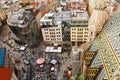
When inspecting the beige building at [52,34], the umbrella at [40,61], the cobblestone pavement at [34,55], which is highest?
the beige building at [52,34]

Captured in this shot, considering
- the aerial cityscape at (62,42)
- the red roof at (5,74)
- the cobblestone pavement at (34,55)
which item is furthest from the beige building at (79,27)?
the red roof at (5,74)

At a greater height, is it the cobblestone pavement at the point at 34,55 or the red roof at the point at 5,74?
the red roof at the point at 5,74

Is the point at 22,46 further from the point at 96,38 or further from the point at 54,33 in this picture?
the point at 96,38

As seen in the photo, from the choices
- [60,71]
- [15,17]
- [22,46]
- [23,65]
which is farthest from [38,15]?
[60,71]

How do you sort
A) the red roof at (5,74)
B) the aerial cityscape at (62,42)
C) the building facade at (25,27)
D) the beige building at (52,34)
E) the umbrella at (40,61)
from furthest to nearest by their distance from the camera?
the beige building at (52,34), the building facade at (25,27), the umbrella at (40,61), the aerial cityscape at (62,42), the red roof at (5,74)

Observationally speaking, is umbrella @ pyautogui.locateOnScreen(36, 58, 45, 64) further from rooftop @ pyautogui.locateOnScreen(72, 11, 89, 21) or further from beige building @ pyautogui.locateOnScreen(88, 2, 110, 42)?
beige building @ pyautogui.locateOnScreen(88, 2, 110, 42)

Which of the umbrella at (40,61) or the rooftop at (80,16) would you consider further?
the rooftop at (80,16)

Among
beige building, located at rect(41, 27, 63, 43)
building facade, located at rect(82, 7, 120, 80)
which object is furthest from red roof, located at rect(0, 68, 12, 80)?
beige building, located at rect(41, 27, 63, 43)

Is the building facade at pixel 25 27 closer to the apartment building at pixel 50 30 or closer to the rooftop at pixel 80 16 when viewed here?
the apartment building at pixel 50 30
